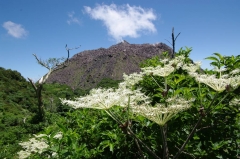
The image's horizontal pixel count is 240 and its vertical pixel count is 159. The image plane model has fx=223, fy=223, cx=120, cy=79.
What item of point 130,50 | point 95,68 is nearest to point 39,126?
point 95,68

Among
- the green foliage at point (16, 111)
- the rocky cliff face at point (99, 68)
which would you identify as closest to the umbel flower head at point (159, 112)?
the green foliage at point (16, 111)

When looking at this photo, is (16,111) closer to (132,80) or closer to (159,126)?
(132,80)

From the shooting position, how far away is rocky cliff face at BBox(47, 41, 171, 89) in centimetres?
15890

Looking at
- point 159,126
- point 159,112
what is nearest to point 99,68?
point 159,126

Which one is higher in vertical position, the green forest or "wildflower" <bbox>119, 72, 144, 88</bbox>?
"wildflower" <bbox>119, 72, 144, 88</bbox>

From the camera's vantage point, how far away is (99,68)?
→ 174750 mm

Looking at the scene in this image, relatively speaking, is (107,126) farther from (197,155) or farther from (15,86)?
(15,86)

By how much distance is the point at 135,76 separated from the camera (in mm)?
3660

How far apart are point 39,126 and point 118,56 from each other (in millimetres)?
157067

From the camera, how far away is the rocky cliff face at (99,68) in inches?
6256

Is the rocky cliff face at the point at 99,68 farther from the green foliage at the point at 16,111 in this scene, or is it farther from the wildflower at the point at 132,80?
the wildflower at the point at 132,80

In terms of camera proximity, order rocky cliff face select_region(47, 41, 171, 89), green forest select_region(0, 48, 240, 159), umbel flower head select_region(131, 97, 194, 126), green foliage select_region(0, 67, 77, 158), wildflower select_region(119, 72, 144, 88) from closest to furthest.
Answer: umbel flower head select_region(131, 97, 194, 126) → green forest select_region(0, 48, 240, 159) → wildflower select_region(119, 72, 144, 88) → green foliage select_region(0, 67, 77, 158) → rocky cliff face select_region(47, 41, 171, 89)

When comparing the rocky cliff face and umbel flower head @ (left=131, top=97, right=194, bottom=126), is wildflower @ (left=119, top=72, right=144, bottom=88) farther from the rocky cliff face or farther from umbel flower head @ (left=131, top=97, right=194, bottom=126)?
the rocky cliff face

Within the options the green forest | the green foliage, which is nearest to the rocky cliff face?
the green foliage
